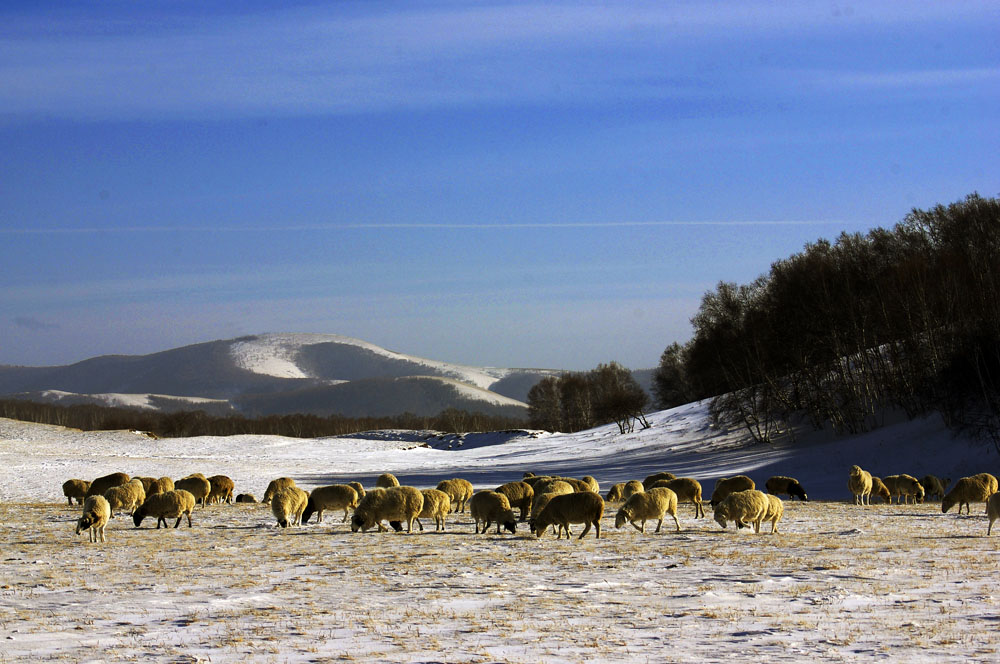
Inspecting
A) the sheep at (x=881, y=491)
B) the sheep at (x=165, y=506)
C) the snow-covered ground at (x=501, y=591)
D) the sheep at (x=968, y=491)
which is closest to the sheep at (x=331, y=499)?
the snow-covered ground at (x=501, y=591)

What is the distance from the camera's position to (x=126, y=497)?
2033 cm

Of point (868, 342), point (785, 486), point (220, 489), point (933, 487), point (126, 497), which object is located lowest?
point (933, 487)

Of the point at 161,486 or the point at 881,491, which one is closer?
the point at 161,486

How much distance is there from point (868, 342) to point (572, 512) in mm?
36693

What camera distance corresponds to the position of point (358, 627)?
31.1 feet

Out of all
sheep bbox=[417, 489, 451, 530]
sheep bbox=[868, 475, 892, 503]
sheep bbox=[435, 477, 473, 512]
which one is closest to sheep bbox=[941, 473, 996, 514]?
sheep bbox=[868, 475, 892, 503]

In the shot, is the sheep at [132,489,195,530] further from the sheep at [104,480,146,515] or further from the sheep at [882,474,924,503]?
the sheep at [882,474,924,503]

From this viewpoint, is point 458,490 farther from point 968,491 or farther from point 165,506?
point 968,491

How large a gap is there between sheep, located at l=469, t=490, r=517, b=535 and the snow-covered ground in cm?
37

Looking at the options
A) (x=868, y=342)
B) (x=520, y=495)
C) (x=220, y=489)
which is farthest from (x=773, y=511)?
(x=868, y=342)

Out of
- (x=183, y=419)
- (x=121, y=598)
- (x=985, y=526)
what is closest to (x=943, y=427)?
(x=985, y=526)

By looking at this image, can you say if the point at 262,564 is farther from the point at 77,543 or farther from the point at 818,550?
the point at 818,550

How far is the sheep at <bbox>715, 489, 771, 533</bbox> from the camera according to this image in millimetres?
17500

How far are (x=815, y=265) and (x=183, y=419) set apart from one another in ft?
268
